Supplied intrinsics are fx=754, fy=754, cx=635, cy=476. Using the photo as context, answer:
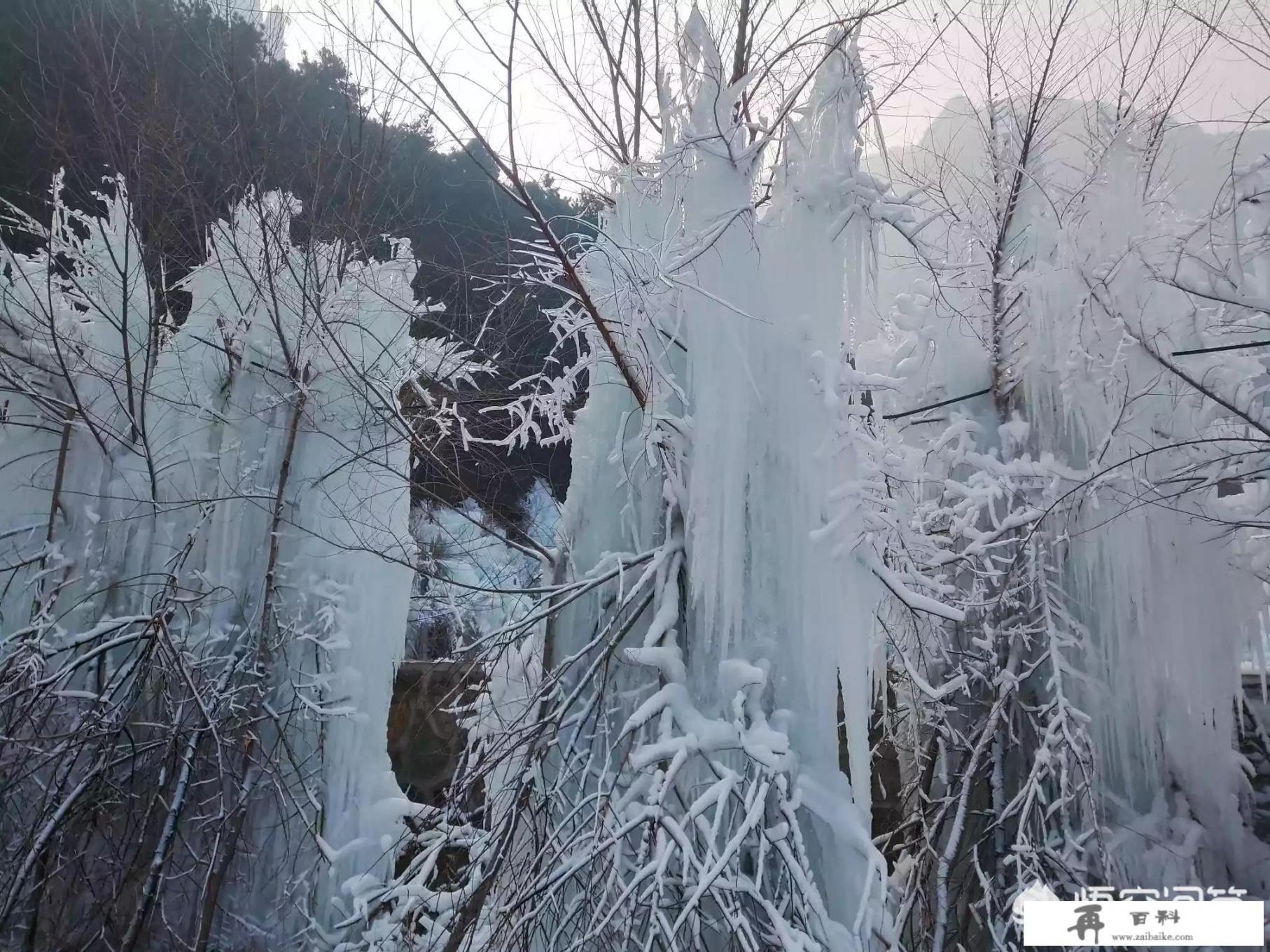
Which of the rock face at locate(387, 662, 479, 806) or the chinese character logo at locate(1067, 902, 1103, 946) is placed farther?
the rock face at locate(387, 662, 479, 806)

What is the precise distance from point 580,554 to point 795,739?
111cm

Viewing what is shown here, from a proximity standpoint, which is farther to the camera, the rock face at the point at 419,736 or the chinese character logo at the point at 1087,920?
the rock face at the point at 419,736

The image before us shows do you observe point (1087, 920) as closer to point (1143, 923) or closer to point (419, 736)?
point (1143, 923)

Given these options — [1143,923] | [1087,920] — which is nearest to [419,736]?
[1087,920]

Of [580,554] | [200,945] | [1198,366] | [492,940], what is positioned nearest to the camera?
[492,940]

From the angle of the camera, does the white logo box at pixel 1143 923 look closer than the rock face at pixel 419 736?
Yes

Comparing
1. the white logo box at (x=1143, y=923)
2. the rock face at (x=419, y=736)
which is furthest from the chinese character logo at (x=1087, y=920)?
the rock face at (x=419, y=736)

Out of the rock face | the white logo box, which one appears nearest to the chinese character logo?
the white logo box

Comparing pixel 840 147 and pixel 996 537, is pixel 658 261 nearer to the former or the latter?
pixel 840 147

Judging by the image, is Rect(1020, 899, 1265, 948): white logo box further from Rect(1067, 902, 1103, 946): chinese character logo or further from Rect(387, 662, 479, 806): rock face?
Rect(387, 662, 479, 806): rock face

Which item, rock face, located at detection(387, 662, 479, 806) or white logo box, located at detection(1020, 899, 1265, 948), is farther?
rock face, located at detection(387, 662, 479, 806)

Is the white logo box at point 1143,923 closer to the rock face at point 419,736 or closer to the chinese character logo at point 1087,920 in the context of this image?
the chinese character logo at point 1087,920

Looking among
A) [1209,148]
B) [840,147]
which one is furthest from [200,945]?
[1209,148]

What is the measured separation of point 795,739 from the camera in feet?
8.75
